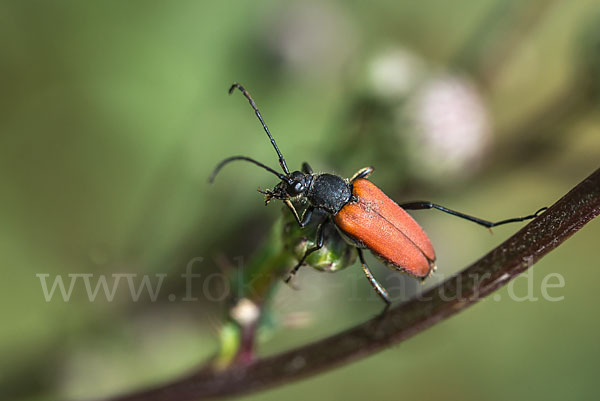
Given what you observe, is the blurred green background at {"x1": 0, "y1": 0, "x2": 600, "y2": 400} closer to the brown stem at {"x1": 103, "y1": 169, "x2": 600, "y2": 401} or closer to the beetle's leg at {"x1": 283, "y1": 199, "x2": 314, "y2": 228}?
the brown stem at {"x1": 103, "y1": 169, "x2": 600, "y2": 401}

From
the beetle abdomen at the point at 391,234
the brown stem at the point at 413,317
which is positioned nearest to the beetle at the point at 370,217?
the beetle abdomen at the point at 391,234

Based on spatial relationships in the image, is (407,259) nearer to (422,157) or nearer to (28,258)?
(422,157)

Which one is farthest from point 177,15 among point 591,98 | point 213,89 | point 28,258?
point 591,98

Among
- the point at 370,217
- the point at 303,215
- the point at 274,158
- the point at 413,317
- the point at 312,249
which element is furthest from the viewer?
the point at 274,158

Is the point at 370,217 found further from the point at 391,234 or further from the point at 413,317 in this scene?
the point at 413,317

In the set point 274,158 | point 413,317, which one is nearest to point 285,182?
point 413,317
